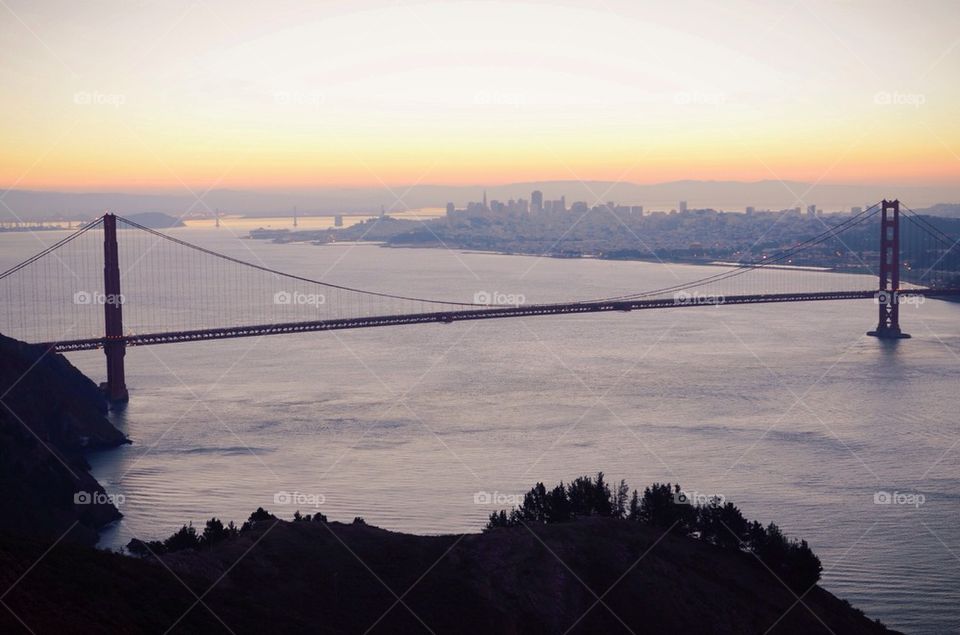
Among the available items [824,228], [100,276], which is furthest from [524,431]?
[824,228]

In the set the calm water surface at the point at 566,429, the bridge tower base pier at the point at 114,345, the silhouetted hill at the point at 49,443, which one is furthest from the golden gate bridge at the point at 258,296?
the silhouetted hill at the point at 49,443

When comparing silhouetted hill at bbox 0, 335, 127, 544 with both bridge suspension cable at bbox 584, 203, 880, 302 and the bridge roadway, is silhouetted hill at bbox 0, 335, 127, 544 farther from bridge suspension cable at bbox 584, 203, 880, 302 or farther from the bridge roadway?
bridge suspension cable at bbox 584, 203, 880, 302

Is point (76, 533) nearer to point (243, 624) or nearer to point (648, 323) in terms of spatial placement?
point (243, 624)

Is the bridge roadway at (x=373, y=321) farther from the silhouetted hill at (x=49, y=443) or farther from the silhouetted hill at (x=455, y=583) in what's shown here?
the silhouetted hill at (x=455, y=583)

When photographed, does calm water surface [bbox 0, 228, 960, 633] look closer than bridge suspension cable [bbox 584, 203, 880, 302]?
Yes

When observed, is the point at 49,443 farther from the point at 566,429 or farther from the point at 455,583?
the point at 455,583

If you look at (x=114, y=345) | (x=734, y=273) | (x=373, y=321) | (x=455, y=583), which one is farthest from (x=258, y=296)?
(x=455, y=583)

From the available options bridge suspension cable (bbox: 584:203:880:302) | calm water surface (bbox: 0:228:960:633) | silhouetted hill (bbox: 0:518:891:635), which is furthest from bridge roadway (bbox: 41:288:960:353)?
silhouetted hill (bbox: 0:518:891:635)
